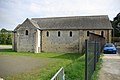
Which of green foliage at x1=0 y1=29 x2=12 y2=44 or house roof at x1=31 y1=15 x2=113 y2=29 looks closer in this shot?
house roof at x1=31 y1=15 x2=113 y2=29

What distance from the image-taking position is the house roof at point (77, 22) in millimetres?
35928

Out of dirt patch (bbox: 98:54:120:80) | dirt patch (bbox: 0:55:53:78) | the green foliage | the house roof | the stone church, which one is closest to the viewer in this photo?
dirt patch (bbox: 98:54:120:80)

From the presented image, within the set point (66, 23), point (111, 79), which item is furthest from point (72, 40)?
point (111, 79)

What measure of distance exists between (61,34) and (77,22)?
161 inches

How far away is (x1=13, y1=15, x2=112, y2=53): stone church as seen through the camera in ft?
117

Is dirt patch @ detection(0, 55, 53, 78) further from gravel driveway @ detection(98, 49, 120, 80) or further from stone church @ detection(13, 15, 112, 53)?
stone church @ detection(13, 15, 112, 53)

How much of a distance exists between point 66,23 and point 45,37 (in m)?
5.19

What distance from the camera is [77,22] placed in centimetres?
3778

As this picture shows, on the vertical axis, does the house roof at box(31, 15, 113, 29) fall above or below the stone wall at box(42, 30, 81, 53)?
above

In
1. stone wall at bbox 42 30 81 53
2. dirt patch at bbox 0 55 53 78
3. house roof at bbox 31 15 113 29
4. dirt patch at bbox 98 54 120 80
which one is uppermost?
house roof at bbox 31 15 113 29

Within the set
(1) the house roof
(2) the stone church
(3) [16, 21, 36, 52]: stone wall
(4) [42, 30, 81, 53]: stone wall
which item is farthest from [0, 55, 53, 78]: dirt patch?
(1) the house roof

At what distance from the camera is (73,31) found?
1436 inches

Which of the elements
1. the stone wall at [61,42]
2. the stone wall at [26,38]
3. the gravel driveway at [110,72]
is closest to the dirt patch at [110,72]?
the gravel driveway at [110,72]

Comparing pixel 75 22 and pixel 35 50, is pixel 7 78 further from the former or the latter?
pixel 75 22
